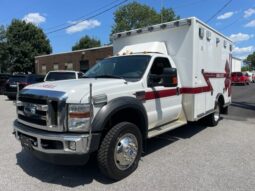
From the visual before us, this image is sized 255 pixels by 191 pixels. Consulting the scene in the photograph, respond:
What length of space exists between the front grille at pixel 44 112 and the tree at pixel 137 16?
181 feet

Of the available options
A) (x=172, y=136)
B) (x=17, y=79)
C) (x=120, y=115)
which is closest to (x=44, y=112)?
(x=120, y=115)

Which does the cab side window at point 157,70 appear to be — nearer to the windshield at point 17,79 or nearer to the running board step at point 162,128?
the running board step at point 162,128

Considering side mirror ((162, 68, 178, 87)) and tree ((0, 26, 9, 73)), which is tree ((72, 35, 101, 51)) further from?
side mirror ((162, 68, 178, 87))

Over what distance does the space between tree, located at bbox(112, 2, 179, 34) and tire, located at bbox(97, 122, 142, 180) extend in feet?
181

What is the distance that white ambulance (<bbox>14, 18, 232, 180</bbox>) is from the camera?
13.2ft

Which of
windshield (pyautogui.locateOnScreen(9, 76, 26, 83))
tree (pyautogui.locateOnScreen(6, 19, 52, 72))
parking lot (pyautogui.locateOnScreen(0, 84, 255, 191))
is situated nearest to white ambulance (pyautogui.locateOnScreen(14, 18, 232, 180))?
parking lot (pyautogui.locateOnScreen(0, 84, 255, 191))

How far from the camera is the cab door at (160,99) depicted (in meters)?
5.38

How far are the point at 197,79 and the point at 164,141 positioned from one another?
1697 millimetres

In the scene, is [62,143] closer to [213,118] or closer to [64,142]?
[64,142]

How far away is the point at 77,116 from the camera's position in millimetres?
4000

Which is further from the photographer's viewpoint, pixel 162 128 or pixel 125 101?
pixel 162 128

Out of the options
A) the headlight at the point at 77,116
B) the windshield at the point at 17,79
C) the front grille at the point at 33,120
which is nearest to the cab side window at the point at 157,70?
the headlight at the point at 77,116

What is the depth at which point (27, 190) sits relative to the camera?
4.16m

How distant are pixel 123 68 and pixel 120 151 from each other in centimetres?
185
